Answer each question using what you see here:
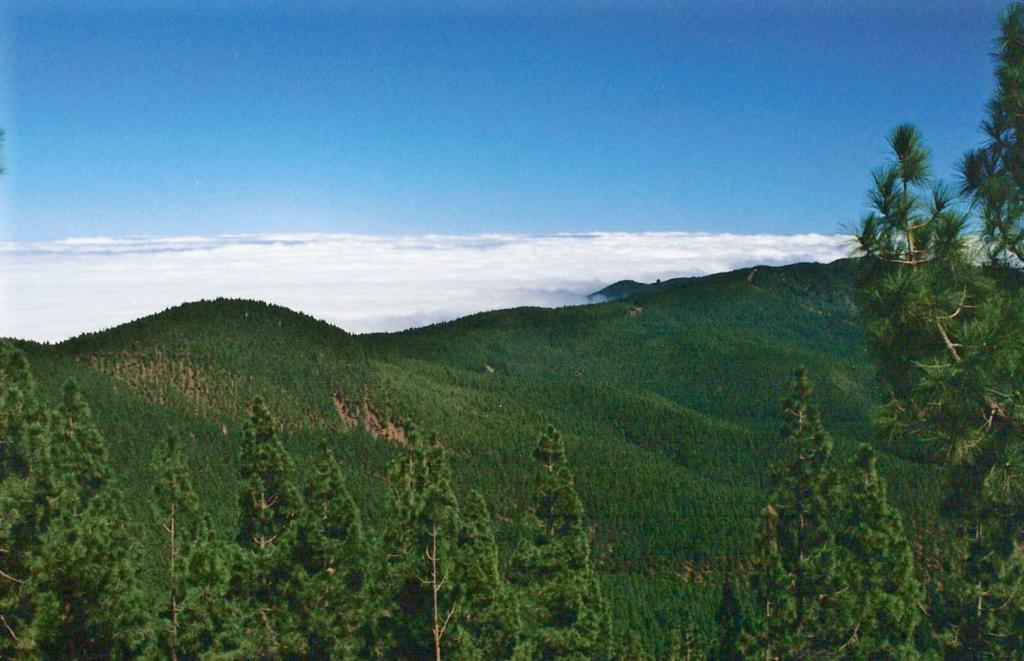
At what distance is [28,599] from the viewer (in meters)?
25.7

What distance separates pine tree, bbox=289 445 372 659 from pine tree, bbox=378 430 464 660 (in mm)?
7536

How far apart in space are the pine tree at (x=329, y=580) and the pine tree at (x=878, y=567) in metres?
23.4

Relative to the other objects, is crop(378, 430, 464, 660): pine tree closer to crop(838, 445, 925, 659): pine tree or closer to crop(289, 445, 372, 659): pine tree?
crop(289, 445, 372, 659): pine tree

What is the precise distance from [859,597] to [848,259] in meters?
32.2

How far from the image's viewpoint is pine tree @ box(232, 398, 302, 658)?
149 ft

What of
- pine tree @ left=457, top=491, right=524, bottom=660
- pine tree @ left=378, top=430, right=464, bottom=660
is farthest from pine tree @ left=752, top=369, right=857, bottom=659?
pine tree @ left=378, top=430, right=464, bottom=660

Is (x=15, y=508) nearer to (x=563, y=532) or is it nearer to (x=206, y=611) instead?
(x=206, y=611)

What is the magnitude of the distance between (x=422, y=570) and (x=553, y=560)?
14.8 metres

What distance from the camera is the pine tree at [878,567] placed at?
1715 inches

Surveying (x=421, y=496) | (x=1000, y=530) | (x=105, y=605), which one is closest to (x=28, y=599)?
(x=105, y=605)

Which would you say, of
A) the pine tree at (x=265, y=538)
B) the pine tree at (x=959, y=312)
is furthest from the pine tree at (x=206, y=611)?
the pine tree at (x=959, y=312)

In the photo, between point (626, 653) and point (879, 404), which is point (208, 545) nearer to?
point (879, 404)

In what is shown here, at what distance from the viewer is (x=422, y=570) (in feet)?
117

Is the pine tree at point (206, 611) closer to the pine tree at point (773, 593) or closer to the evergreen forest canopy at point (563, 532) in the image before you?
the evergreen forest canopy at point (563, 532)
